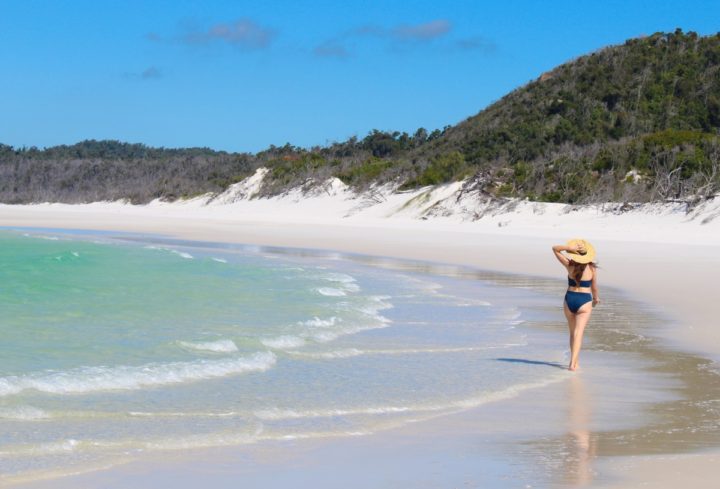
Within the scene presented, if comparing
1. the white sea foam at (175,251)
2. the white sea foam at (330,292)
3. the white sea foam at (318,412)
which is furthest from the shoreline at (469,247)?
the white sea foam at (330,292)

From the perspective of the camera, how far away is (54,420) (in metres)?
6.29

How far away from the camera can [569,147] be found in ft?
123

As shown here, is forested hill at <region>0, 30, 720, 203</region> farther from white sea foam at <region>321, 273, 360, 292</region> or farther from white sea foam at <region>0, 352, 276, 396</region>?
white sea foam at <region>0, 352, 276, 396</region>

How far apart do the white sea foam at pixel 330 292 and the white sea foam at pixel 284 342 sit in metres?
4.32

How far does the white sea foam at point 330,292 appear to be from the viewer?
1443 cm

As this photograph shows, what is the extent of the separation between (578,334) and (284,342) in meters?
2.95

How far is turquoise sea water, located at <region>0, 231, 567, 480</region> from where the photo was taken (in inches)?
240

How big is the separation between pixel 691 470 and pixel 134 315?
855cm

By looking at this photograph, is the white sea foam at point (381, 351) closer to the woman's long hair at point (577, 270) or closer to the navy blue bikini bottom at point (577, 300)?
the navy blue bikini bottom at point (577, 300)

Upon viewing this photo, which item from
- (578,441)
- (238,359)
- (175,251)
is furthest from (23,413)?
(175,251)

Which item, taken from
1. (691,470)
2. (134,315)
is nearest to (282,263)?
(134,315)

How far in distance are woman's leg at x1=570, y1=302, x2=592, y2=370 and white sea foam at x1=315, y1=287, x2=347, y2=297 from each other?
6.27 m

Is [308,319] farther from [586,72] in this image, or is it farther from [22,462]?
[586,72]

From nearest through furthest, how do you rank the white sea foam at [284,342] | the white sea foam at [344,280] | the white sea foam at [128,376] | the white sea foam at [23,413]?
the white sea foam at [23,413]
the white sea foam at [128,376]
the white sea foam at [284,342]
the white sea foam at [344,280]
